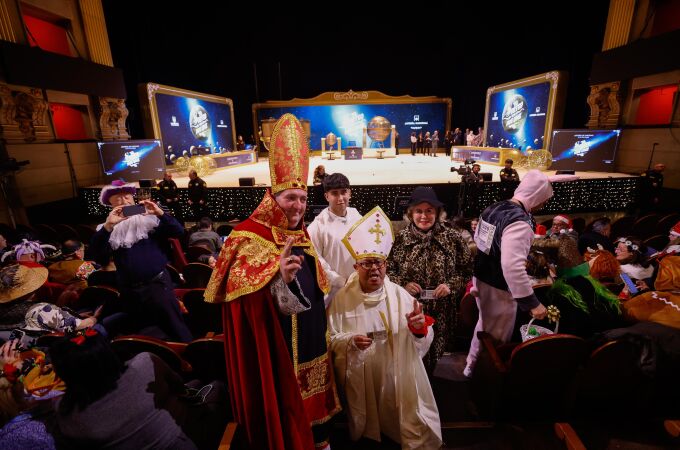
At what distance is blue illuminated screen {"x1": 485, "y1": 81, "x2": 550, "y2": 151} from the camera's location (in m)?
11.7

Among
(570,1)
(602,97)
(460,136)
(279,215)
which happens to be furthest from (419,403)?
(460,136)

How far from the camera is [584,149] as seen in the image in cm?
1018

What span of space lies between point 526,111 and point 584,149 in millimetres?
3246

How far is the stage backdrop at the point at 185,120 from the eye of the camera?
11125 millimetres

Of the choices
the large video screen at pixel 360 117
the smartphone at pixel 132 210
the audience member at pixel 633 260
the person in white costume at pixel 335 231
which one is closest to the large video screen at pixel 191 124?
the large video screen at pixel 360 117

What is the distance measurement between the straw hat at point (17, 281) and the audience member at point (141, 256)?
1.50 feet

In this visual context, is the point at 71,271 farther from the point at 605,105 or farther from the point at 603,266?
the point at 605,105

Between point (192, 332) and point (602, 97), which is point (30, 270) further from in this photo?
point (602, 97)

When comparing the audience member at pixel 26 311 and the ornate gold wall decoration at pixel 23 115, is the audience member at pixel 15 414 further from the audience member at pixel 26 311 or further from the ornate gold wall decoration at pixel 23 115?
the ornate gold wall decoration at pixel 23 115

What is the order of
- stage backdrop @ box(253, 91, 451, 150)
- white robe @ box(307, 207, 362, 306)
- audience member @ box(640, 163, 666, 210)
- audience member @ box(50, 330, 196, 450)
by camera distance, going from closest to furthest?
audience member @ box(50, 330, 196, 450)
white robe @ box(307, 207, 362, 306)
audience member @ box(640, 163, 666, 210)
stage backdrop @ box(253, 91, 451, 150)

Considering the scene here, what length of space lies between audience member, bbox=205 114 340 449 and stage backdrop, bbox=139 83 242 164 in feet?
39.5

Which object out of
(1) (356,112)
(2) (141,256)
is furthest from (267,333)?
(1) (356,112)

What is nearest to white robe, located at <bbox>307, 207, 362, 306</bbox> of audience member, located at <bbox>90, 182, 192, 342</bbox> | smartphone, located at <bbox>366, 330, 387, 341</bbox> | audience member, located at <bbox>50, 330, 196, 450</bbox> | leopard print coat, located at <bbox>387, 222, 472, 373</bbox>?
leopard print coat, located at <bbox>387, 222, 472, 373</bbox>

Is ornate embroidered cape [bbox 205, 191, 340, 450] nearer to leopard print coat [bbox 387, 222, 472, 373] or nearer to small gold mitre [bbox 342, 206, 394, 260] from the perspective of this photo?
small gold mitre [bbox 342, 206, 394, 260]
